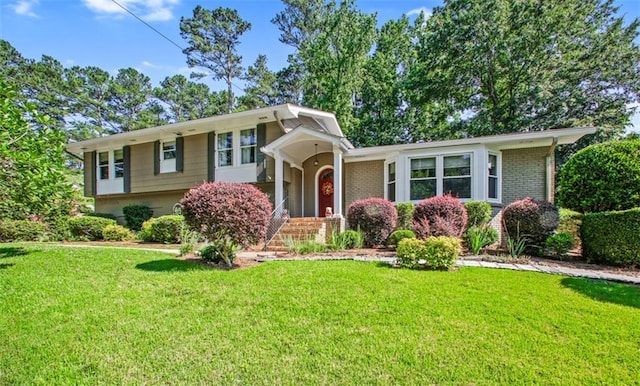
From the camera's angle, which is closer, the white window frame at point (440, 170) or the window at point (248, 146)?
the white window frame at point (440, 170)

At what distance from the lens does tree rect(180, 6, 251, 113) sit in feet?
97.5

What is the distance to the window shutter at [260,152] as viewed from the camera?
43.8 feet

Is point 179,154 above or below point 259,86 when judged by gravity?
below

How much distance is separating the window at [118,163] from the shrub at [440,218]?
15.4 m

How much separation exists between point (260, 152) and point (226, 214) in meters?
7.46

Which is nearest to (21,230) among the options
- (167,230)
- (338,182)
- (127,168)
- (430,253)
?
(127,168)

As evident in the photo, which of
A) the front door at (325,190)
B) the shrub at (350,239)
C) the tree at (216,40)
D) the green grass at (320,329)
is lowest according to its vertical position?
the green grass at (320,329)

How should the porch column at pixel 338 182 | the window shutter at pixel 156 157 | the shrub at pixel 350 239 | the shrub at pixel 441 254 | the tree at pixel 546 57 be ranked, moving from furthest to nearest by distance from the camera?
1. the tree at pixel 546 57
2. the window shutter at pixel 156 157
3. the porch column at pixel 338 182
4. the shrub at pixel 350 239
5. the shrub at pixel 441 254

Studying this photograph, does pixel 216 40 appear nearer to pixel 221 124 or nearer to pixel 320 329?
pixel 221 124

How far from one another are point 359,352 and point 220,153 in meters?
12.7

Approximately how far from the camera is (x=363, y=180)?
525 inches

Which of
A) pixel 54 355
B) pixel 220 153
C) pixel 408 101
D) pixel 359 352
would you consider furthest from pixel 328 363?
pixel 408 101

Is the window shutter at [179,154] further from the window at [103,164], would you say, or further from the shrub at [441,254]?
the shrub at [441,254]

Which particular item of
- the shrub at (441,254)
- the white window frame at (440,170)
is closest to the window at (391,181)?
the white window frame at (440,170)
